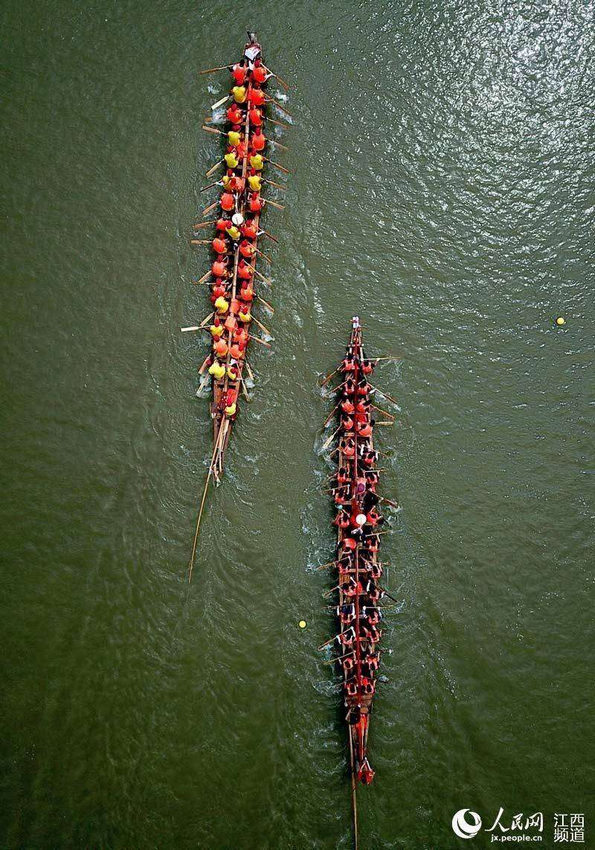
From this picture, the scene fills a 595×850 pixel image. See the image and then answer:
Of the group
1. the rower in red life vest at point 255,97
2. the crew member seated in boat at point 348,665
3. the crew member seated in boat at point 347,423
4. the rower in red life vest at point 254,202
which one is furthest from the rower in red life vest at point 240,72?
the crew member seated in boat at point 348,665

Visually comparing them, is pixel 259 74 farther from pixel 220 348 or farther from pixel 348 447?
pixel 348 447

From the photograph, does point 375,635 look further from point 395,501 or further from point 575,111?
point 575,111

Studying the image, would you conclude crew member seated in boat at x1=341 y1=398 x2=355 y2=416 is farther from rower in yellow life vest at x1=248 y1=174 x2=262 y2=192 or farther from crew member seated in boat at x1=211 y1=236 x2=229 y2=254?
rower in yellow life vest at x1=248 y1=174 x2=262 y2=192

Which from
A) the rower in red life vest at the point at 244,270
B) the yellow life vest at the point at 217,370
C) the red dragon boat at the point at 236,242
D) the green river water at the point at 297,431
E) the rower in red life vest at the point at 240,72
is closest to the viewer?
the green river water at the point at 297,431

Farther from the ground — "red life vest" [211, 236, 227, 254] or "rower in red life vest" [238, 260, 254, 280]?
"red life vest" [211, 236, 227, 254]

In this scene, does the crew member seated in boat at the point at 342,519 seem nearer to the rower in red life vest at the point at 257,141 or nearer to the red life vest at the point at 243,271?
the red life vest at the point at 243,271

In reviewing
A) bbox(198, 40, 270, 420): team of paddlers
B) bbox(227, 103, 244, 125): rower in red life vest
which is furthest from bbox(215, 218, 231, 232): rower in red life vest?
bbox(227, 103, 244, 125): rower in red life vest
